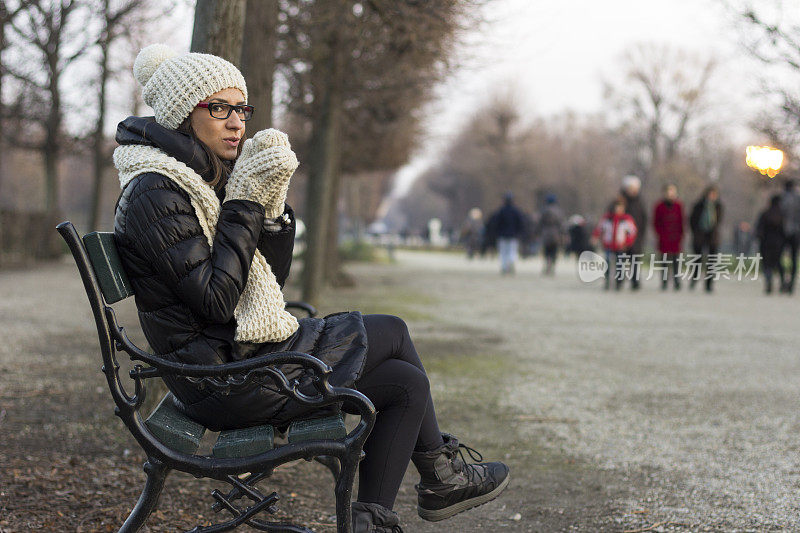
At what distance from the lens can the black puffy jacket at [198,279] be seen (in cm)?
259

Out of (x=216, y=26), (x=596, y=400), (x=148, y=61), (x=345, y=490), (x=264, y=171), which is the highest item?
(x=216, y=26)

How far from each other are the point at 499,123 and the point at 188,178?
56.8 metres

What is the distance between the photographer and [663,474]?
4.27 metres

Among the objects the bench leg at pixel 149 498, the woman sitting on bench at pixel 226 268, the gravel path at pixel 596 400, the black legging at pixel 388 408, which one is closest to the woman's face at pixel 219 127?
the woman sitting on bench at pixel 226 268

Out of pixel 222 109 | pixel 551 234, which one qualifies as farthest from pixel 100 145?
pixel 222 109

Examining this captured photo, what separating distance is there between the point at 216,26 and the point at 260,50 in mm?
1544

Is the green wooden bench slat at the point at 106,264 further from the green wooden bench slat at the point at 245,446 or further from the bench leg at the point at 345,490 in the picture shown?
the bench leg at the point at 345,490

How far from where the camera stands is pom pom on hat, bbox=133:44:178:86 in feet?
9.96

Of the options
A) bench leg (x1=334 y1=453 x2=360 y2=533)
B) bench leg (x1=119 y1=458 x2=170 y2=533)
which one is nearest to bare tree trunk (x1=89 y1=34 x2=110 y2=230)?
bench leg (x1=119 y1=458 x2=170 y2=533)

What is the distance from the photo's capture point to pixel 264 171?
268cm

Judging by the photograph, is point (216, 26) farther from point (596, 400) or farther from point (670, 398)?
point (670, 398)

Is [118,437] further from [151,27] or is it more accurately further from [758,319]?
[151,27]

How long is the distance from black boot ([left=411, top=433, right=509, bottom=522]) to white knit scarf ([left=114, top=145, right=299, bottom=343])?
30.0 inches

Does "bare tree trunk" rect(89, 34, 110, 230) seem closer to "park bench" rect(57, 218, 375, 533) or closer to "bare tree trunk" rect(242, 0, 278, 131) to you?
"bare tree trunk" rect(242, 0, 278, 131)
